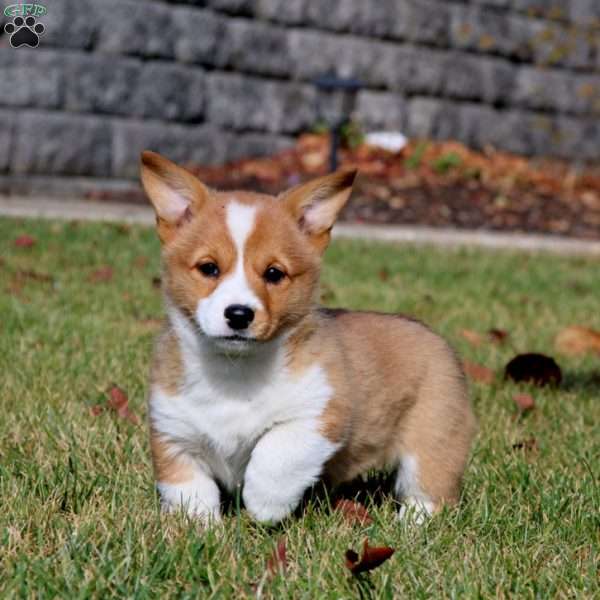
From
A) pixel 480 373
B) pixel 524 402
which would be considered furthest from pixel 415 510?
pixel 480 373

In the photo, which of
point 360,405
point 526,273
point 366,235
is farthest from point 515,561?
point 366,235

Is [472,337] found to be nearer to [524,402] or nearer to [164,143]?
[524,402]

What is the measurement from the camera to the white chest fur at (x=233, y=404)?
9.43 ft

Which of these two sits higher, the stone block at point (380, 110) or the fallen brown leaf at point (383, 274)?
the fallen brown leaf at point (383, 274)

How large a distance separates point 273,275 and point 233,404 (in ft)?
1.20

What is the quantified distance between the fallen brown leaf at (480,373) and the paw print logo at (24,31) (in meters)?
6.42

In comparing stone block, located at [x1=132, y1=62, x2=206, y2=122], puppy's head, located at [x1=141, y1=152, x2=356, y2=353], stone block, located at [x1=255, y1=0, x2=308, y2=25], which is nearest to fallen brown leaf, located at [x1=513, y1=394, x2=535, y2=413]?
puppy's head, located at [x1=141, y1=152, x2=356, y2=353]

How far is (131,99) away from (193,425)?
8178mm

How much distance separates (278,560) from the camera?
2521mm

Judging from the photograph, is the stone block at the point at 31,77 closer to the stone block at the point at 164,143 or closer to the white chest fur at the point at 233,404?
the stone block at the point at 164,143

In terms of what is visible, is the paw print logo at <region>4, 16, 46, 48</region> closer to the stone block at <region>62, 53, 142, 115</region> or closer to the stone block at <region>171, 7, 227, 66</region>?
the stone block at <region>62, 53, 142, 115</region>

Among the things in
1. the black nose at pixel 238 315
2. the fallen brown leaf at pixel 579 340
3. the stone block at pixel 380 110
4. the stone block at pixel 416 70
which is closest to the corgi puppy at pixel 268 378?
the black nose at pixel 238 315

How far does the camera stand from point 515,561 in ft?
8.70

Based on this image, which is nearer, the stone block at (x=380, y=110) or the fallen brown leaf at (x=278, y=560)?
the fallen brown leaf at (x=278, y=560)
